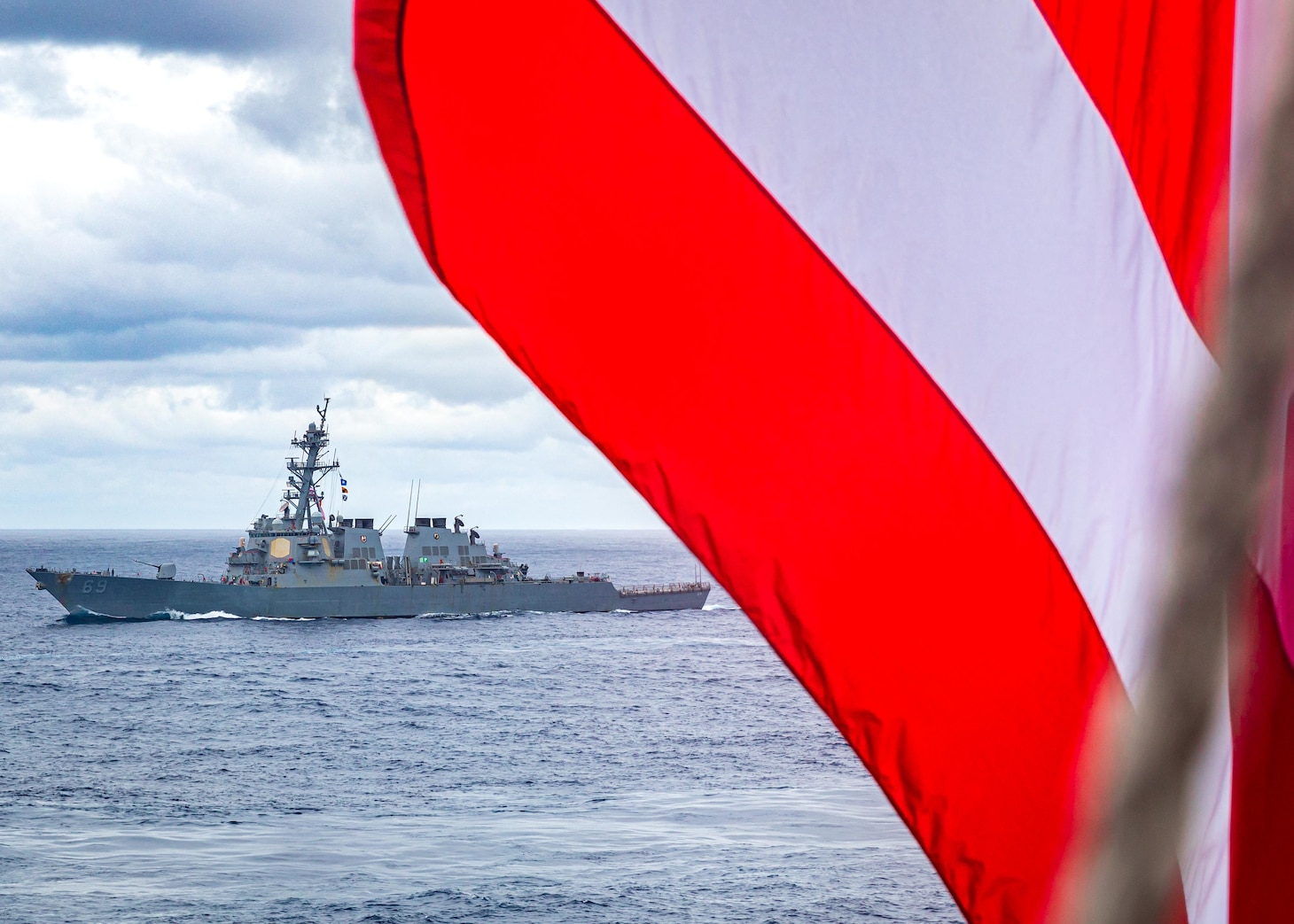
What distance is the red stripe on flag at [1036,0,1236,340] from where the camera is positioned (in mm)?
2951

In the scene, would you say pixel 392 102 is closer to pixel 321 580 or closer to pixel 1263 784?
pixel 1263 784

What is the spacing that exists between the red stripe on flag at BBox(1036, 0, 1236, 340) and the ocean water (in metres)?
19.8

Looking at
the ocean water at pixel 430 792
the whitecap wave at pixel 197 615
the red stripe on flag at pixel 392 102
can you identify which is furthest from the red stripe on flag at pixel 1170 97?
the whitecap wave at pixel 197 615

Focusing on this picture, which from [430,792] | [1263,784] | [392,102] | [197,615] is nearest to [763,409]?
[392,102]

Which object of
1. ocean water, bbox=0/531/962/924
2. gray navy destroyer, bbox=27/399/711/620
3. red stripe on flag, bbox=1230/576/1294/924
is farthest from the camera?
gray navy destroyer, bbox=27/399/711/620

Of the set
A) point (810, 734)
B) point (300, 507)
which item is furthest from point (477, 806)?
point (300, 507)

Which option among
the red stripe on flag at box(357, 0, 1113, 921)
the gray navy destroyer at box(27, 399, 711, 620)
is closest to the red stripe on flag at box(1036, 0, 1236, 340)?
the red stripe on flag at box(357, 0, 1113, 921)

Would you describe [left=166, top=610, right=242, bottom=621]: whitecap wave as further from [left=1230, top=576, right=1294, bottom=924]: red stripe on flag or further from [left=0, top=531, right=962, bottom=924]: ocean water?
[left=1230, top=576, right=1294, bottom=924]: red stripe on flag

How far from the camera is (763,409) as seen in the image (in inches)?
119

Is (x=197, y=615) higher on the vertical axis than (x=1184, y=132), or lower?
lower

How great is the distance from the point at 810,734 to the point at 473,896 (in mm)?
21458

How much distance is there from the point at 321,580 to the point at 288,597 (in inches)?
80.3

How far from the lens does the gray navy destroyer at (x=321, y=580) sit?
6662 centimetres

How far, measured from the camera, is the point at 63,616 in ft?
256
